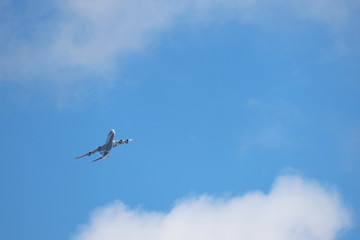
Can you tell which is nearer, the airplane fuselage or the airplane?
the airplane fuselage

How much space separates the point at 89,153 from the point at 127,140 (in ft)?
50.9

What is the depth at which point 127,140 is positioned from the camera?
191750 millimetres

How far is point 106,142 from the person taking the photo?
178 metres

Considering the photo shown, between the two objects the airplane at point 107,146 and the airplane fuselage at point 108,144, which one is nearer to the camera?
the airplane fuselage at point 108,144

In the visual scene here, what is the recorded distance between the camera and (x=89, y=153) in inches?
7308

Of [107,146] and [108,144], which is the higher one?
[107,146]

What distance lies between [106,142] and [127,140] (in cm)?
1513

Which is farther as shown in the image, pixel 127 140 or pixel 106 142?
pixel 127 140

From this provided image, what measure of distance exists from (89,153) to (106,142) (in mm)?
11640

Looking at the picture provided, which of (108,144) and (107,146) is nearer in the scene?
(108,144)
